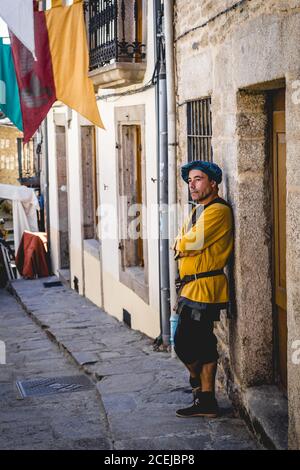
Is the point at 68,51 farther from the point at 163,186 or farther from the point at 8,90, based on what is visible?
the point at 8,90

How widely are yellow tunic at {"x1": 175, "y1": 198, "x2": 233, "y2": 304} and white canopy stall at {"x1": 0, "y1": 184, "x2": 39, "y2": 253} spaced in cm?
1283

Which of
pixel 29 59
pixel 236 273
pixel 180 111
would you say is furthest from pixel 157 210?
pixel 236 273

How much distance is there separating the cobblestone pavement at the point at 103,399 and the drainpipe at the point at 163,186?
47 cm

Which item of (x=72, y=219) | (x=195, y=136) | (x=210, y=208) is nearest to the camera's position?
(x=210, y=208)

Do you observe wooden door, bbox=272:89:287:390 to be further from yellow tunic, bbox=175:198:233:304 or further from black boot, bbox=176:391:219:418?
black boot, bbox=176:391:219:418

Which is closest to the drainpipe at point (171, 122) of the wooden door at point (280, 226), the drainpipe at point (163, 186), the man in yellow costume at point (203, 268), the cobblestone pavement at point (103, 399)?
the drainpipe at point (163, 186)

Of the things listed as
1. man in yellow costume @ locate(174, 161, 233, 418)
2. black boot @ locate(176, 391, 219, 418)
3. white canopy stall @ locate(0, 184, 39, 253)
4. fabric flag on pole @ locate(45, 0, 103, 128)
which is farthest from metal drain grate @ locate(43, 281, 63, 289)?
man in yellow costume @ locate(174, 161, 233, 418)

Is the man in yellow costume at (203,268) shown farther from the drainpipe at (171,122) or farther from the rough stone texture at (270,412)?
the drainpipe at (171,122)

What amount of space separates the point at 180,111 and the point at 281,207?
2.66 metres

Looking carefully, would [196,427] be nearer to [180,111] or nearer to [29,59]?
[180,111]

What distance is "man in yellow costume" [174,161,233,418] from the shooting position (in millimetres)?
6184

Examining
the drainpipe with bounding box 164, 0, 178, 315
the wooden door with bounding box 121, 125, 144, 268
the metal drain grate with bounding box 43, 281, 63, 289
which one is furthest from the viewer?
the metal drain grate with bounding box 43, 281, 63, 289

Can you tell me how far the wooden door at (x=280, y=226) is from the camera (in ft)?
19.4

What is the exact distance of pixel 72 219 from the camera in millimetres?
14820
